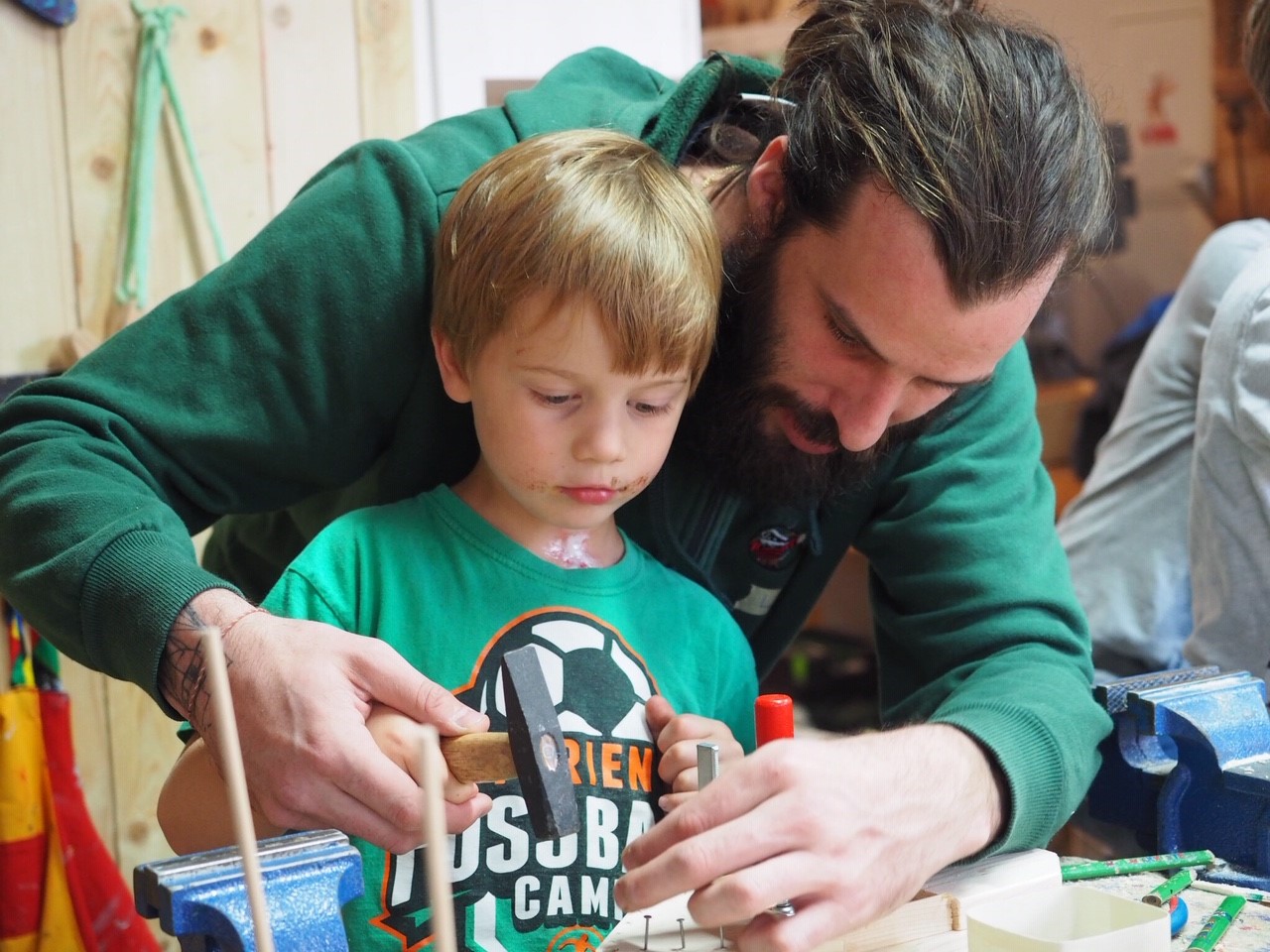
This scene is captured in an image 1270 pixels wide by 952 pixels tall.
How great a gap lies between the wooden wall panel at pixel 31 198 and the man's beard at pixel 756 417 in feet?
4.43

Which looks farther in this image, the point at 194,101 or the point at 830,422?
the point at 194,101

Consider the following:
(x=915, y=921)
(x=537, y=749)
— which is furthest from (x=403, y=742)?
(x=915, y=921)

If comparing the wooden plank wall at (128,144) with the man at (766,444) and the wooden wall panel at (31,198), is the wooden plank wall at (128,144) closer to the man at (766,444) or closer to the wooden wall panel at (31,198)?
the wooden wall panel at (31,198)

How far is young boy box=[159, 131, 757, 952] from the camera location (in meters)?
1.13

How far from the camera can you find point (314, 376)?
50.1 inches

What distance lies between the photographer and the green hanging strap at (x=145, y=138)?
2279 millimetres

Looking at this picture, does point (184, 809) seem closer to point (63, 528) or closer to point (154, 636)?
point (154, 636)

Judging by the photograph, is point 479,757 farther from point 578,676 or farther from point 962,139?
point 962,139

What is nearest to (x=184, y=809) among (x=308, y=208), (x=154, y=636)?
(x=154, y=636)

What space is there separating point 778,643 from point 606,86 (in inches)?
27.2

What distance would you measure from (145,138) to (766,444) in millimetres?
1421

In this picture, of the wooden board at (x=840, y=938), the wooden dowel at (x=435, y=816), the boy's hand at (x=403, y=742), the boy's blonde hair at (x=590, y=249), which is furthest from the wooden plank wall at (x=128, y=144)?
the wooden dowel at (x=435, y=816)

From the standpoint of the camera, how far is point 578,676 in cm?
123

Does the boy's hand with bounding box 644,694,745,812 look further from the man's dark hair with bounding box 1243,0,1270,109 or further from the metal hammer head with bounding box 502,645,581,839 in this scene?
the man's dark hair with bounding box 1243,0,1270,109
